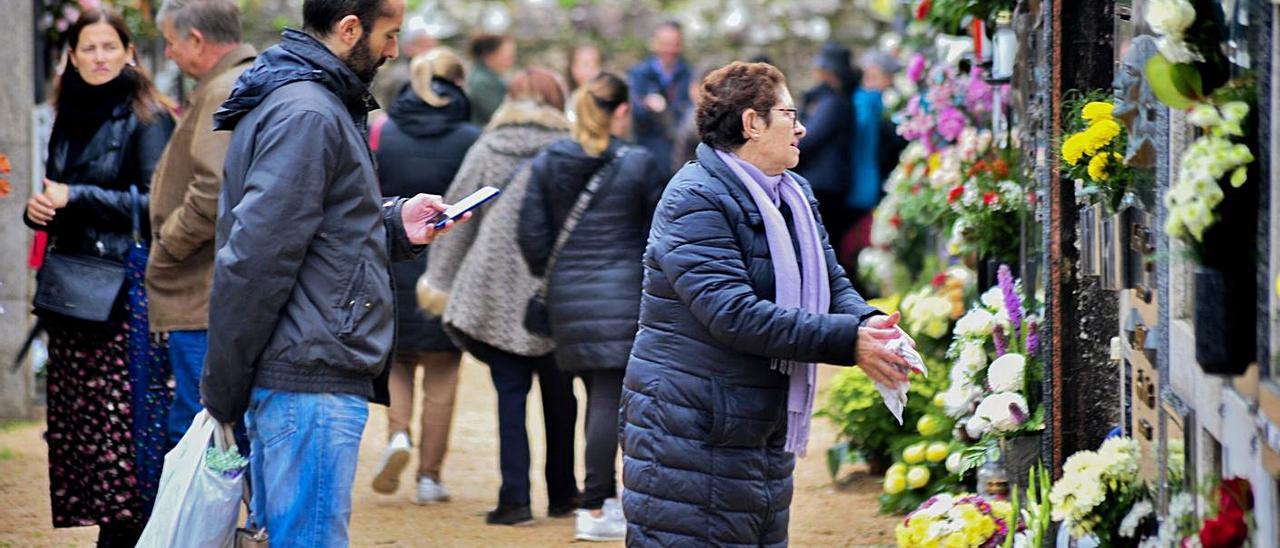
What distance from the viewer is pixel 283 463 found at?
4.14 m

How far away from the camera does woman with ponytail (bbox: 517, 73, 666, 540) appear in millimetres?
6547

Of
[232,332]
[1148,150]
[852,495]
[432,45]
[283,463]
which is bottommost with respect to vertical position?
[852,495]

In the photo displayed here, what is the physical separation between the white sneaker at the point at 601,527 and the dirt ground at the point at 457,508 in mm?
87

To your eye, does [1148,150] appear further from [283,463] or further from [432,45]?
[432,45]

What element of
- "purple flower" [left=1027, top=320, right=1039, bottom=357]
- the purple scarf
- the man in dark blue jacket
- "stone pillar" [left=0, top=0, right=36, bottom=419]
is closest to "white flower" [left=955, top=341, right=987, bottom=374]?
"purple flower" [left=1027, top=320, right=1039, bottom=357]

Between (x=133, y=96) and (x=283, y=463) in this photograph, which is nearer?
(x=283, y=463)

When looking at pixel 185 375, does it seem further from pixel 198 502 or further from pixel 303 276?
pixel 303 276

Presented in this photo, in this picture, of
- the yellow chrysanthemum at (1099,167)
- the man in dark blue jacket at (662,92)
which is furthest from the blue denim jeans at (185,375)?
the man in dark blue jacket at (662,92)

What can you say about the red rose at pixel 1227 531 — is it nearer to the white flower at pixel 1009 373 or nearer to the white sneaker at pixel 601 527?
the white flower at pixel 1009 373

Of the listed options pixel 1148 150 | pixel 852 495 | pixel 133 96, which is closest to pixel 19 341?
pixel 133 96

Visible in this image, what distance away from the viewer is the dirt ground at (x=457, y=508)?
658 centimetres

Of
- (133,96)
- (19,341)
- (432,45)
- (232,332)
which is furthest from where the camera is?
(432,45)

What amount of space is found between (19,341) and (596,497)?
360 cm

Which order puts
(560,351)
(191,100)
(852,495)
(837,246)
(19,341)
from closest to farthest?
1. (191,100)
2. (560,351)
3. (852,495)
4. (19,341)
5. (837,246)
